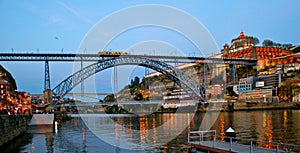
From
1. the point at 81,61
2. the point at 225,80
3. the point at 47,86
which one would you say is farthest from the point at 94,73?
the point at 225,80

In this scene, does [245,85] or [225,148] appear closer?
[225,148]

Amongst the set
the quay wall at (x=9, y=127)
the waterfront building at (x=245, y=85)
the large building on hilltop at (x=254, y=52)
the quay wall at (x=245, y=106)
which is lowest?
the quay wall at (x=245, y=106)

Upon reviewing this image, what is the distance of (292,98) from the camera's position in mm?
78875

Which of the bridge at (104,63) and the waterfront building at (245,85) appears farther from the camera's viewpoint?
the waterfront building at (245,85)

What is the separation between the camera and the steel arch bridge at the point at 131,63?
2260 inches

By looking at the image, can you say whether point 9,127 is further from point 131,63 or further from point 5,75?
point 131,63

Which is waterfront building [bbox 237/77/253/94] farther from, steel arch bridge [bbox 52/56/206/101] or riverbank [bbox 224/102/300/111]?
steel arch bridge [bbox 52/56/206/101]

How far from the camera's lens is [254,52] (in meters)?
115

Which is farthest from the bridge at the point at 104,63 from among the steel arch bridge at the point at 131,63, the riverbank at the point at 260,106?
the riverbank at the point at 260,106

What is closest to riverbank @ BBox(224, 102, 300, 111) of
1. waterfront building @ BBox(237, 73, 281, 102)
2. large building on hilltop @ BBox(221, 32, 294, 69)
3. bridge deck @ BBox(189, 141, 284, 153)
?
waterfront building @ BBox(237, 73, 281, 102)

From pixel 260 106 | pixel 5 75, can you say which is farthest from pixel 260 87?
pixel 5 75

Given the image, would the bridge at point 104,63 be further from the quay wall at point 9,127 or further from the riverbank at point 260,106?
the quay wall at point 9,127

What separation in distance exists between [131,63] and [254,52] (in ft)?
210

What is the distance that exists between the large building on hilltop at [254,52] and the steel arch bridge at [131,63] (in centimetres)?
3399
